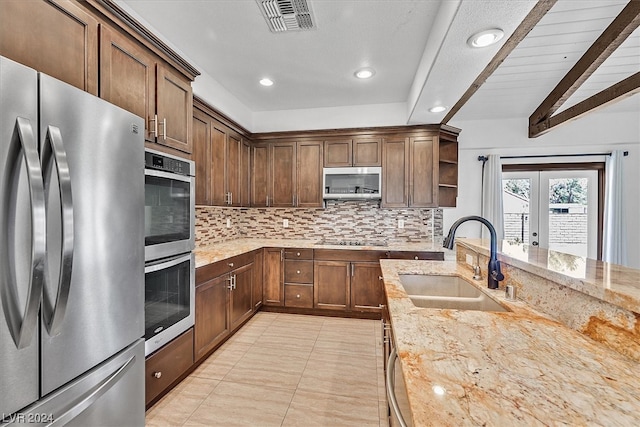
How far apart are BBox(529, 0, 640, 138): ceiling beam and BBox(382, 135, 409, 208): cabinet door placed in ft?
5.20

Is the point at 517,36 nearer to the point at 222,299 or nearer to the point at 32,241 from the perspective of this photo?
the point at 32,241

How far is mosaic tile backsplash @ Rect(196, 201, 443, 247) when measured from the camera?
416 cm

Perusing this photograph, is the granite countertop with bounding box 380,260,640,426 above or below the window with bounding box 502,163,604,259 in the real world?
below

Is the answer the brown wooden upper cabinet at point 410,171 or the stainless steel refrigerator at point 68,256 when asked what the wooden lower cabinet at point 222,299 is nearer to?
the stainless steel refrigerator at point 68,256

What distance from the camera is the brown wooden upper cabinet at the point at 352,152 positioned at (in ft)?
12.9

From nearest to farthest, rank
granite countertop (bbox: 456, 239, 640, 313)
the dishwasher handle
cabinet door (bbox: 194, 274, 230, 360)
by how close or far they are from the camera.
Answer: the dishwasher handle < granite countertop (bbox: 456, 239, 640, 313) < cabinet door (bbox: 194, 274, 230, 360)

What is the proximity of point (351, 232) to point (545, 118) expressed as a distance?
2.75 meters

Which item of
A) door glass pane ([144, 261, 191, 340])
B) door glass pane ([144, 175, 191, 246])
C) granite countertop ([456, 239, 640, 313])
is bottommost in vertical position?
door glass pane ([144, 261, 191, 340])

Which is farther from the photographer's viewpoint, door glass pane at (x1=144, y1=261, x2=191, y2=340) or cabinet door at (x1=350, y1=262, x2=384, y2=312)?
cabinet door at (x1=350, y1=262, x2=384, y2=312)

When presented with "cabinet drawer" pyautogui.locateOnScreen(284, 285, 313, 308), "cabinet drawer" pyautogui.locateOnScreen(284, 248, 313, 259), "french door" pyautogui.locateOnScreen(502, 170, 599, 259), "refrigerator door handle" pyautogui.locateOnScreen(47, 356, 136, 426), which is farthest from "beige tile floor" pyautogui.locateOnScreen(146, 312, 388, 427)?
"french door" pyautogui.locateOnScreen(502, 170, 599, 259)

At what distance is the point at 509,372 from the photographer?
78 cm

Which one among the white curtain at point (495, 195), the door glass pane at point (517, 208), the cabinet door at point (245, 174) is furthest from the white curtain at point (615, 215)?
the cabinet door at point (245, 174)

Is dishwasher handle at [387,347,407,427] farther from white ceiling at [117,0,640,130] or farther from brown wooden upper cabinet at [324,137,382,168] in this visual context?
brown wooden upper cabinet at [324,137,382,168]

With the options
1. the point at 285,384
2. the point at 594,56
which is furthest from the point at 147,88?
the point at 594,56
